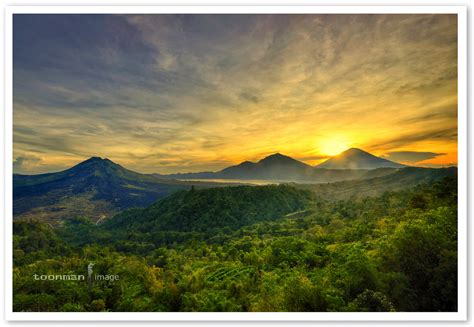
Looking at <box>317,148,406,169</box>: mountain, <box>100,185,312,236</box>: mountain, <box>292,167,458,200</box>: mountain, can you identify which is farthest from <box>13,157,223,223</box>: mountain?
<box>292,167,458,200</box>: mountain

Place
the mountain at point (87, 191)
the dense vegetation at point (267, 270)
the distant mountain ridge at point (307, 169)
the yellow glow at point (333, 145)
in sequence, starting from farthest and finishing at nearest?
the distant mountain ridge at point (307, 169)
the yellow glow at point (333, 145)
the mountain at point (87, 191)
the dense vegetation at point (267, 270)

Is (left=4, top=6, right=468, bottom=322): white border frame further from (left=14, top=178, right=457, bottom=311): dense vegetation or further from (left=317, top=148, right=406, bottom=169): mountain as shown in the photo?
(left=317, top=148, right=406, bottom=169): mountain

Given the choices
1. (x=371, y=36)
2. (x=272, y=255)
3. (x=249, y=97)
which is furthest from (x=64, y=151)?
(x=371, y=36)

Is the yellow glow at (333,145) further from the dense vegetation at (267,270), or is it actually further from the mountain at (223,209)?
the mountain at (223,209)

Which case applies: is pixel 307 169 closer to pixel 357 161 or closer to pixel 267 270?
pixel 357 161

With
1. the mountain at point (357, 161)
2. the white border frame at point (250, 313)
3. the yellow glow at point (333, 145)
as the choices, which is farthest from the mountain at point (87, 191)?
the mountain at point (357, 161)
